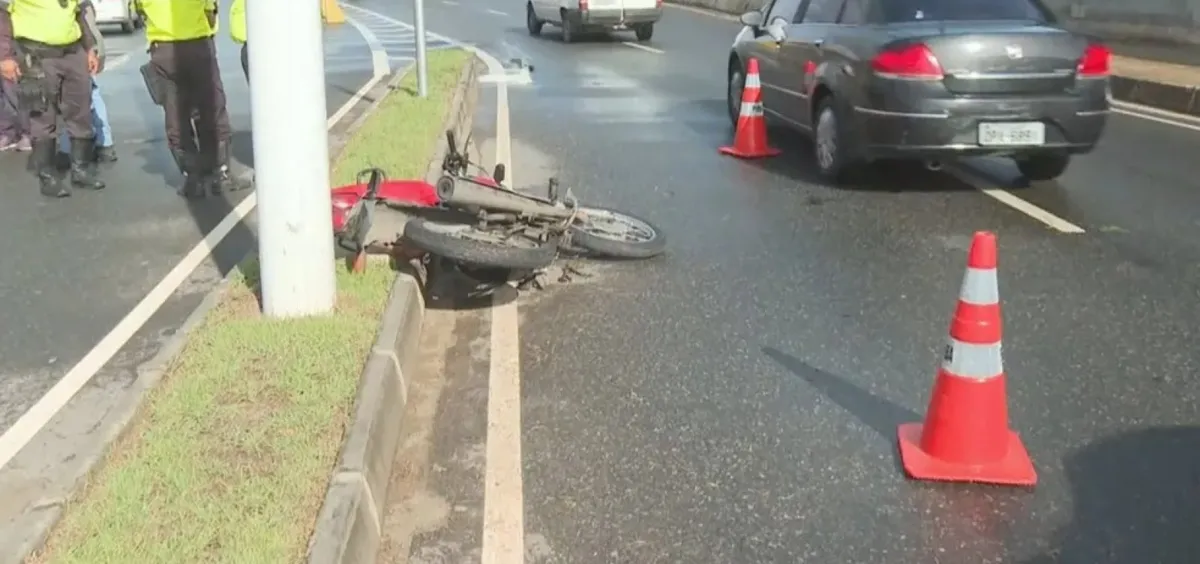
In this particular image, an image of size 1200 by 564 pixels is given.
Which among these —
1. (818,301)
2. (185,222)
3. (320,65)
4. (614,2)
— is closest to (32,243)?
(185,222)

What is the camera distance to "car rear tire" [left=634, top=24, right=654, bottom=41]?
79.3 ft

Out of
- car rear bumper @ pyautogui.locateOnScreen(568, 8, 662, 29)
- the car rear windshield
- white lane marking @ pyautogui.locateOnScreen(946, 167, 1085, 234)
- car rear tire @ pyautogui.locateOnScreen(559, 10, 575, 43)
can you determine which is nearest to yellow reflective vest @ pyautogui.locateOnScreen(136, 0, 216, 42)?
the car rear windshield

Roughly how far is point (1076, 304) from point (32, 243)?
6158 mm

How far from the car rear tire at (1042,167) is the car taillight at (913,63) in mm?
1488

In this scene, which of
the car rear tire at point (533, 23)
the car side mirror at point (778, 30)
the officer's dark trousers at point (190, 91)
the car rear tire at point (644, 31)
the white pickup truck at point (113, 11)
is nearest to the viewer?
the officer's dark trousers at point (190, 91)

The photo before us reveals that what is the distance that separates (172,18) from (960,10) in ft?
18.3

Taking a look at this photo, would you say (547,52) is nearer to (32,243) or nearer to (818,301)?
(32,243)

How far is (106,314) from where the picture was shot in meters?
6.33

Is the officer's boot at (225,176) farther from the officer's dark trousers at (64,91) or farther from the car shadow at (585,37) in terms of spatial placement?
the car shadow at (585,37)

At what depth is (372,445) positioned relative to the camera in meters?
4.12

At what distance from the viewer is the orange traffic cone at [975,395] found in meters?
4.26

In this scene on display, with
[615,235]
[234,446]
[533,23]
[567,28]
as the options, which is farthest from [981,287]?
[533,23]

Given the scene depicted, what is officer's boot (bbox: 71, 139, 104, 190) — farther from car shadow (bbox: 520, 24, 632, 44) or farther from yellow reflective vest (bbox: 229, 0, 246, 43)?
car shadow (bbox: 520, 24, 632, 44)

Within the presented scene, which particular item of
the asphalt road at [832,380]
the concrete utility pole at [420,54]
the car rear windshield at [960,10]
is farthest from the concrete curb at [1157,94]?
the concrete utility pole at [420,54]
